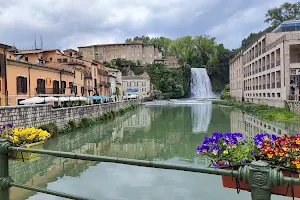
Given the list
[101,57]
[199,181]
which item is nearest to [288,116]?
[199,181]

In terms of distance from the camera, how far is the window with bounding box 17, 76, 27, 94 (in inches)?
959

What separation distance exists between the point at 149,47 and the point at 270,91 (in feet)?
222

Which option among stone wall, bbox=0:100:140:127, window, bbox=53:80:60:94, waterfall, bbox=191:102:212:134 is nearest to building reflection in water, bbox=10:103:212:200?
stone wall, bbox=0:100:140:127

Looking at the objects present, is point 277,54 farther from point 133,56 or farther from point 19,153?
point 133,56

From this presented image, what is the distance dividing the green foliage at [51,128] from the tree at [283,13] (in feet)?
200

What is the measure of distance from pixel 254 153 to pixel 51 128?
1700cm

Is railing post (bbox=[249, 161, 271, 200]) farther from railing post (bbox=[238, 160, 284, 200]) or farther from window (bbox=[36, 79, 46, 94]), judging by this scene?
window (bbox=[36, 79, 46, 94])

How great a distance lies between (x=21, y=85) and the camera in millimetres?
24875

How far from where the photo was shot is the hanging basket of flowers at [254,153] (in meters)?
2.30

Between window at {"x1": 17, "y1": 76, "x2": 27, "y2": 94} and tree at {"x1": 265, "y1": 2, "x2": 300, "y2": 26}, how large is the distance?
58502mm

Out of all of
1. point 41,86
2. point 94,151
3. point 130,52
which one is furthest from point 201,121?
point 130,52

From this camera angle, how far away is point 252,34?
90.1m

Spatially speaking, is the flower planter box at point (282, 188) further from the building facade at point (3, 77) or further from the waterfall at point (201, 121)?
the building facade at point (3, 77)

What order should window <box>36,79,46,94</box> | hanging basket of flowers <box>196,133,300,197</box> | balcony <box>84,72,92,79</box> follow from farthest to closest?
balcony <box>84,72,92,79</box>
window <box>36,79,46,94</box>
hanging basket of flowers <box>196,133,300,197</box>
